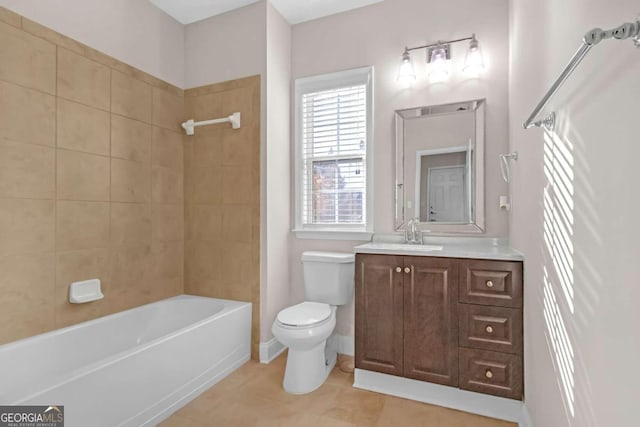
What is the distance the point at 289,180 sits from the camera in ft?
9.16

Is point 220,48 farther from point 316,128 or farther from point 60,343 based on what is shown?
point 60,343

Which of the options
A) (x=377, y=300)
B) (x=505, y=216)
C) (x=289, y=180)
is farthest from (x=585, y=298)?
(x=289, y=180)

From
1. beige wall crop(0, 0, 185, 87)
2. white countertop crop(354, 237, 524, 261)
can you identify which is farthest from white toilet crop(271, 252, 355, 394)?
beige wall crop(0, 0, 185, 87)

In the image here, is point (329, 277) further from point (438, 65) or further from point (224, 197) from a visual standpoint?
point (438, 65)

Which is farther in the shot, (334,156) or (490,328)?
(334,156)

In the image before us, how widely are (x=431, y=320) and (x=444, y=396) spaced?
18.3 inches

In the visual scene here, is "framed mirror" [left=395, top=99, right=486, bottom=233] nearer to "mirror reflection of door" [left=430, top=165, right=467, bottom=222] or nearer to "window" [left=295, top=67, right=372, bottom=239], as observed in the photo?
"mirror reflection of door" [left=430, top=165, right=467, bottom=222]

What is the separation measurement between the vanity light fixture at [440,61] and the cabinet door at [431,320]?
138 centimetres

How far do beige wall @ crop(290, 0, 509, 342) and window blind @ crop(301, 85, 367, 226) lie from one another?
15cm

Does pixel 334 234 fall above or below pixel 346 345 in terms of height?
above

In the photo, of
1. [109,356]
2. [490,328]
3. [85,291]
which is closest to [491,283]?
[490,328]

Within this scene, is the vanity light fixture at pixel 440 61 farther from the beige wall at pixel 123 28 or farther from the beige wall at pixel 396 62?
the beige wall at pixel 123 28

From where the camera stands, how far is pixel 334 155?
2.69 metres

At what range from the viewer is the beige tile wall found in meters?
2.51
